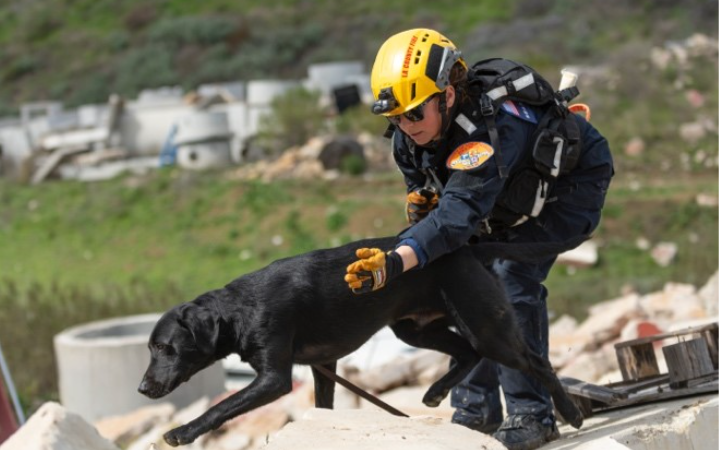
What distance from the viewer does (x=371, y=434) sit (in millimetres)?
4195

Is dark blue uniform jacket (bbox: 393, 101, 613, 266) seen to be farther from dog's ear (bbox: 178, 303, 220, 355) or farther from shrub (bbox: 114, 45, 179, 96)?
shrub (bbox: 114, 45, 179, 96)

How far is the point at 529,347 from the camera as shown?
4801mm

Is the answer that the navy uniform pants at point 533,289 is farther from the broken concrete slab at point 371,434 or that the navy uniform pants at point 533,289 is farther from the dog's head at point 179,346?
the dog's head at point 179,346

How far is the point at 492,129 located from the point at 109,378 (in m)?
6.61

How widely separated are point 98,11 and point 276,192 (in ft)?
135

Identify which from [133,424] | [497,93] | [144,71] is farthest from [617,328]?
[144,71]

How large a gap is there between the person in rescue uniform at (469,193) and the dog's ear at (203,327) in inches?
23.6

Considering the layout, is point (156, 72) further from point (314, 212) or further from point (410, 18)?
point (314, 212)

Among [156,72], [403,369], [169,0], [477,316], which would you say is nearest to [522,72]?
[477,316]

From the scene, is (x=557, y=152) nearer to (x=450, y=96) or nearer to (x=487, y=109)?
(x=487, y=109)

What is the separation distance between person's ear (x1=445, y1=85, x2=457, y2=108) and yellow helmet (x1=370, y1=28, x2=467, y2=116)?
58 mm

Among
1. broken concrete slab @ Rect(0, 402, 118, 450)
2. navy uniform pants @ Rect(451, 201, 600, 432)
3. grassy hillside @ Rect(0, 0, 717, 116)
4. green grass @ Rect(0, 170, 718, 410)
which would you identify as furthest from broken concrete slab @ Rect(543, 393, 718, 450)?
grassy hillside @ Rect(0, 0, 717, 116)

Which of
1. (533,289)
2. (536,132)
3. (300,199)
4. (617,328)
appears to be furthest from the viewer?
(300,199)

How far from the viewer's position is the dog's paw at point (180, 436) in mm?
4078
